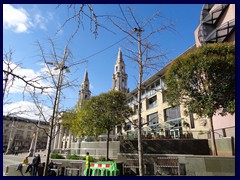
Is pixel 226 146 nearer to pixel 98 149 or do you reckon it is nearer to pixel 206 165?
pixel 206 165

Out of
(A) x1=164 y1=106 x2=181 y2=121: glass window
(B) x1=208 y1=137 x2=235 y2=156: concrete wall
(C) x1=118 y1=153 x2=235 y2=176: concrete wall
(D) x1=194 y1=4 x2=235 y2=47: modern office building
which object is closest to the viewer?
(C) x1=118 y1=153 x2=235 y2=176: concrete wall

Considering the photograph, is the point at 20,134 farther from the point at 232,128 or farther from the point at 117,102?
the point at 232,128

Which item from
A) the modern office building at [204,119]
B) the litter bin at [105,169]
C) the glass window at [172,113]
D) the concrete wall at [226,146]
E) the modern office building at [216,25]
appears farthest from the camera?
the glass window at [172,113]

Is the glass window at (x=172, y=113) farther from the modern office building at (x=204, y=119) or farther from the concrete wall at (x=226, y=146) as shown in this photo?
the concrete wall at (x=226, y=146)

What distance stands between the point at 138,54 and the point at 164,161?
8.23 metres

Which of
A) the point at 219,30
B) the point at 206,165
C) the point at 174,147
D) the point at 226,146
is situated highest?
the point at 219,30

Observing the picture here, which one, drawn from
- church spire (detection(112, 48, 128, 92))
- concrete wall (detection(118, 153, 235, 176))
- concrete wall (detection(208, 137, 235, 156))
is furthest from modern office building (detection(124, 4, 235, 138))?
church spire (detection(112, 48, 128, 92))

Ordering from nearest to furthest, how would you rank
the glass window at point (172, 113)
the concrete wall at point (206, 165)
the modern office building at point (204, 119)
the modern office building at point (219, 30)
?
1. the concrete wall at point (206, 165)
2. the modern office building at point (219, 30)
3. the modern office building at point (204, 119)
4. the glass window at point (172, 113)

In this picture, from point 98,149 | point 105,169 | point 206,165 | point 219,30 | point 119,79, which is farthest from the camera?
point 119,79

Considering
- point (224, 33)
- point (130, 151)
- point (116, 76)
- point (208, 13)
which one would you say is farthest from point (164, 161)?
point (116, 76)

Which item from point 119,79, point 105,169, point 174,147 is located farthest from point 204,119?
point 119,79

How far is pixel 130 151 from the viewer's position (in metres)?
16.1

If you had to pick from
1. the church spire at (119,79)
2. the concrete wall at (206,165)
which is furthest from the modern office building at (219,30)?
the church spire at (119,79)

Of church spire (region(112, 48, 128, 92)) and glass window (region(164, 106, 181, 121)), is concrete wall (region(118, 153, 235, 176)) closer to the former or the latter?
glass window (region(164, 106, 181, 121))
